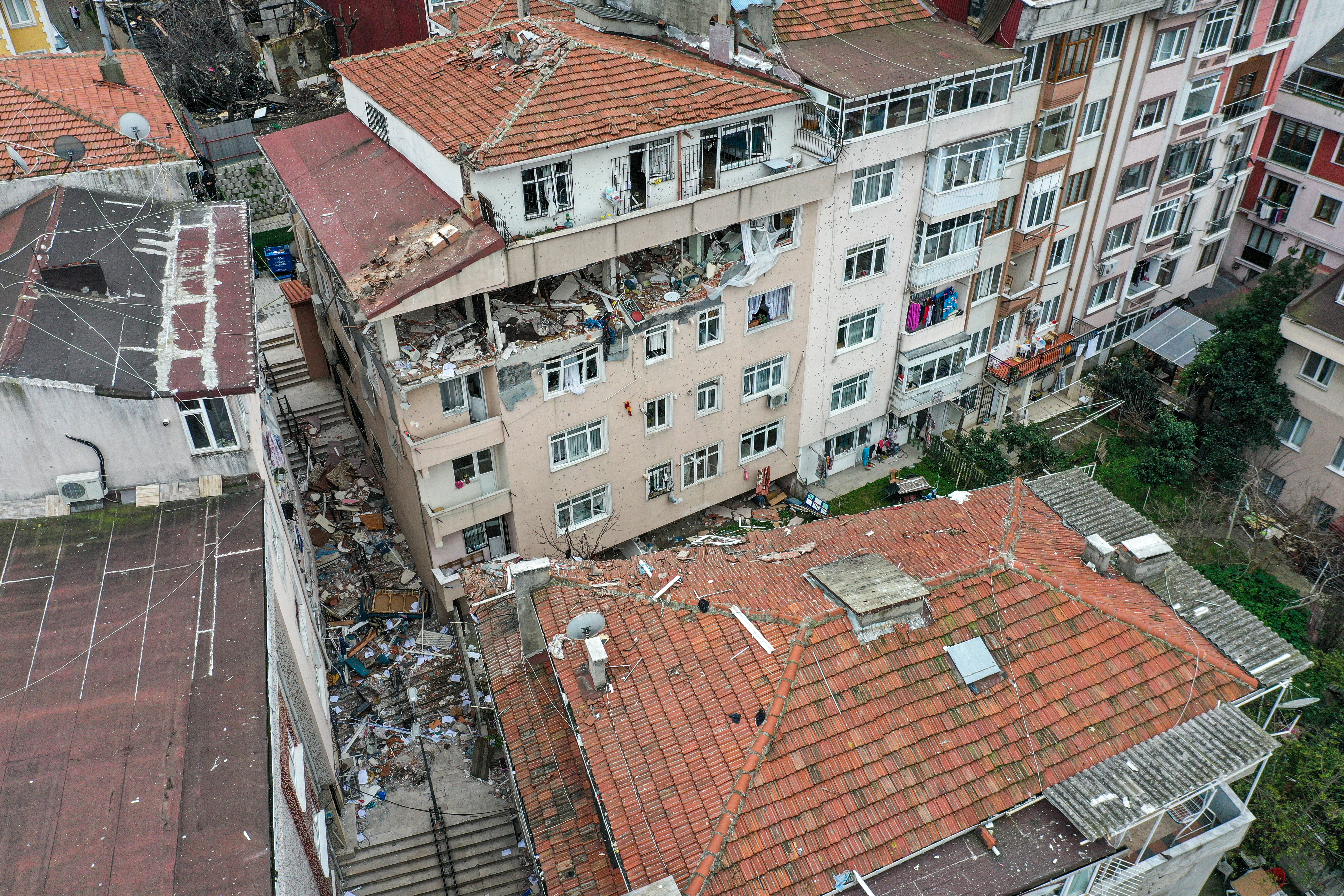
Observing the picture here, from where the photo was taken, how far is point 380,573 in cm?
3222

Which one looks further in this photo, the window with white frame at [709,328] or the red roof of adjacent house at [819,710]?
the window with white frame at [709,328]

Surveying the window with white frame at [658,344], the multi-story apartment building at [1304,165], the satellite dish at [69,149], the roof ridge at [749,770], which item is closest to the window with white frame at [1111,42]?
the multi-story apartment building at [1304,165]

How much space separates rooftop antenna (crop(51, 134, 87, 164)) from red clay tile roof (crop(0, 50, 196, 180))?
4.1 inches

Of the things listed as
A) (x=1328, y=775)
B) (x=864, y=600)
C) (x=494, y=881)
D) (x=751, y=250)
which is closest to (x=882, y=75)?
(x=751, y=250)

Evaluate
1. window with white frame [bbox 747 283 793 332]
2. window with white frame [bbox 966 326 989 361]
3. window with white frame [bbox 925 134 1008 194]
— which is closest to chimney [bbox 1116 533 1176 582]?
window with white frame [bbox 747 283 793 332]

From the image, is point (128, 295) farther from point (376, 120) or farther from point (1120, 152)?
point (1120, 152)

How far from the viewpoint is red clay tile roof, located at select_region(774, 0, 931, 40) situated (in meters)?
29.8

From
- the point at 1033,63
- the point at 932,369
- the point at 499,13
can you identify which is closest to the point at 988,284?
the point at 932,369

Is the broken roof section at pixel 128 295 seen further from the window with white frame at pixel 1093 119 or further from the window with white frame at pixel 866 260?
the window with white frame at pixel 1093 119

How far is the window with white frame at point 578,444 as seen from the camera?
2831 cm

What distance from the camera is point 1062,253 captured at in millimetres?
38375

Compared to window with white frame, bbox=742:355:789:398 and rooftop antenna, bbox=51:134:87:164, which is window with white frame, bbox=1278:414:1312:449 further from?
rooftop antenna, bbox=51:134:87:164

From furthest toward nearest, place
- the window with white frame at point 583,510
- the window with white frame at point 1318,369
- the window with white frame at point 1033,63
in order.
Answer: the window with white frame at point 1318,369, the window with white frame at point 1033,63, the window with white frame at point 583,510

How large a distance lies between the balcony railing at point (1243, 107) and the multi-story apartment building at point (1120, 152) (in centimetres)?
7
